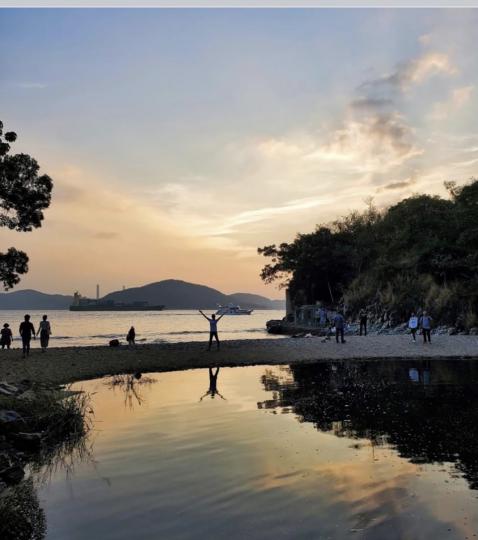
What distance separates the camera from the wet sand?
73.4 ft

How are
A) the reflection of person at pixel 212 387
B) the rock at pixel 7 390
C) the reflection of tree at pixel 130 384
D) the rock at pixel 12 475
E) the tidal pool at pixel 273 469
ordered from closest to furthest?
the tidal pool at pixel 273 469
the rock at pixel 12 475
the rock at pixel 7 390
the reflection of tree at pixel 130 384
the reflection of person at pixel 212 387

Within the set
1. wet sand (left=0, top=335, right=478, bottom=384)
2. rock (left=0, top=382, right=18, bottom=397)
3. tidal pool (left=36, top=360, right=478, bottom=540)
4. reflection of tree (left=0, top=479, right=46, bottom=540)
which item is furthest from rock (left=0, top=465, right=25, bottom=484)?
wet sand (left=0, top=335, right=478, bottom=384)

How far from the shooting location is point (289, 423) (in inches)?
481

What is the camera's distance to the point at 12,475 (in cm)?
860

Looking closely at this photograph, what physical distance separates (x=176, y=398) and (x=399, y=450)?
8315 millimetres

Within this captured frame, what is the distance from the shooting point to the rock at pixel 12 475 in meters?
8.48

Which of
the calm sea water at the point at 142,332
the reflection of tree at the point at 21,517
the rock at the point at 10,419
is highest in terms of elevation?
the rock at the point at 10,419

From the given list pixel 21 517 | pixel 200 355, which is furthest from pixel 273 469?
pixel 200 355

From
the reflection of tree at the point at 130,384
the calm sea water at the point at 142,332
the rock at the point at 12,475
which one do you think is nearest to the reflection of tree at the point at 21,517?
the rock at the point at 12,475

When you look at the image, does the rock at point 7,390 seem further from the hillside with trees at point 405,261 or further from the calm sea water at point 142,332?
the hillside with trees at point 405,261

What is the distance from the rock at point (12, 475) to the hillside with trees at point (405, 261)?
39433 mm

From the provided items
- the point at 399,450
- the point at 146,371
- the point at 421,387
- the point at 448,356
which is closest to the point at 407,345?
the point at 448,356

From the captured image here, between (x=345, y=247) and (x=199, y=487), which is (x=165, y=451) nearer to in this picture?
(x=199, y=487)

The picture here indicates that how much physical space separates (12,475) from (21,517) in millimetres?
2129
